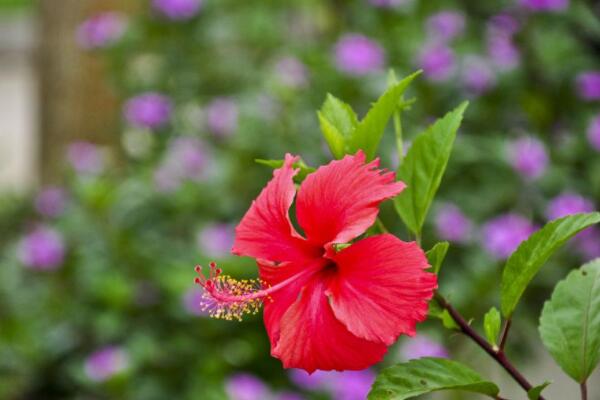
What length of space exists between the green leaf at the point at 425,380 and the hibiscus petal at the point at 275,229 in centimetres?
9

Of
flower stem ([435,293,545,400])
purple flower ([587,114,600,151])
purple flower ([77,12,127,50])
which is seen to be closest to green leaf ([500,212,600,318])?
flower stem ([435,293,545,400])

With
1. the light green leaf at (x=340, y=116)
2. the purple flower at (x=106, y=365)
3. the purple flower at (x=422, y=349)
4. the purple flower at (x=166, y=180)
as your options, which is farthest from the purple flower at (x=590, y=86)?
the light green leaf at (x=340, y=116)

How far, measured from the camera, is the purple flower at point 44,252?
8.54 ft

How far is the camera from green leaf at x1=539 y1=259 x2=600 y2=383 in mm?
610

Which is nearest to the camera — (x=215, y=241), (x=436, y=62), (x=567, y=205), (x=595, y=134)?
(x=567, y=205)

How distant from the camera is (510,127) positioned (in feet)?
8.23

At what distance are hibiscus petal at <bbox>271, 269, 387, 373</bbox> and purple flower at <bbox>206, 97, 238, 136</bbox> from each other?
2.26 metres

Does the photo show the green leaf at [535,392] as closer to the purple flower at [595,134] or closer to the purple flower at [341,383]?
the purple flower at [341,383]

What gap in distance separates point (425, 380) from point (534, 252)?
102 millimetres

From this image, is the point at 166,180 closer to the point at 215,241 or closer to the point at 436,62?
the point at 215,241

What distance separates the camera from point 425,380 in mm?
583

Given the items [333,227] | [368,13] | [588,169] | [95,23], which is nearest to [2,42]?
[95,23]

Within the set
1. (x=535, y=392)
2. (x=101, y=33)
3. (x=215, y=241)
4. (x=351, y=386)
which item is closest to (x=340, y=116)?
(x=535, y=392)

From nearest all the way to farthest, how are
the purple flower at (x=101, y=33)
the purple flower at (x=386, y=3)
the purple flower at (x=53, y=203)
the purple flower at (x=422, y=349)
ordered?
the purple flower at (x=422, y=349) → the purple flower at (x=386, y=3) → the purple flower at (x=53, y=203) → the purple flower at (x=101, y=33)
